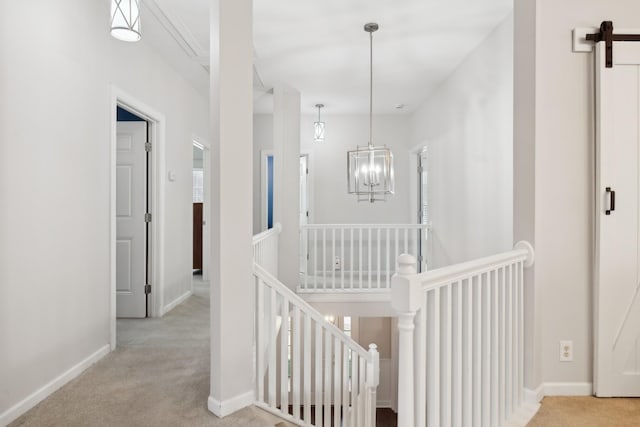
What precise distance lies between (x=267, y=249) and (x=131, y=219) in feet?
4.54

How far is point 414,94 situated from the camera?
538 cm

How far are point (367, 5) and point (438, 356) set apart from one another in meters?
2.69

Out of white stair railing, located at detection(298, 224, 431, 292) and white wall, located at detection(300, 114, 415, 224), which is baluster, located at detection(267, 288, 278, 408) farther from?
white wall, located at detection(300, 114, 415, 224)

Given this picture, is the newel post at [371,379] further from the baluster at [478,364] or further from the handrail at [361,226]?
the handrail at [361,226]

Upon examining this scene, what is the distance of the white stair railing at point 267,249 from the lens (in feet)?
10.8

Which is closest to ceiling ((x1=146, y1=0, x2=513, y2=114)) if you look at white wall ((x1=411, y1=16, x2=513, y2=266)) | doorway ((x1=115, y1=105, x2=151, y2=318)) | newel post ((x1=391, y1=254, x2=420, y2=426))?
white wall ((x1=411, y1=16, x2=513, y2=266))

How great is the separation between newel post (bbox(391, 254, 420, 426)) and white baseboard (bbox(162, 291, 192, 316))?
10.7 feet

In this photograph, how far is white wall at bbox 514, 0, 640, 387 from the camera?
2.21 meters

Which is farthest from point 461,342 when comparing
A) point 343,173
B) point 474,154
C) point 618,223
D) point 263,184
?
point 263,184

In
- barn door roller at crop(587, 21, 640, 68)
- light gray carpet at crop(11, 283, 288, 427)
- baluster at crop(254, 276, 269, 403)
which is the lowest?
light gray carpet at crop(11, 283, 288, 427)

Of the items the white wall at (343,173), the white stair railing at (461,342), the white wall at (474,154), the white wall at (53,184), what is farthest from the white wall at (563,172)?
the white wall at (343,173)

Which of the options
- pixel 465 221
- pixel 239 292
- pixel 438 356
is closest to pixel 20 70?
pixel 239 292

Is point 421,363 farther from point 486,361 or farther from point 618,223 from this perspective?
point 618,223

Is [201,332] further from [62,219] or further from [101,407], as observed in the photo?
[62,219]
